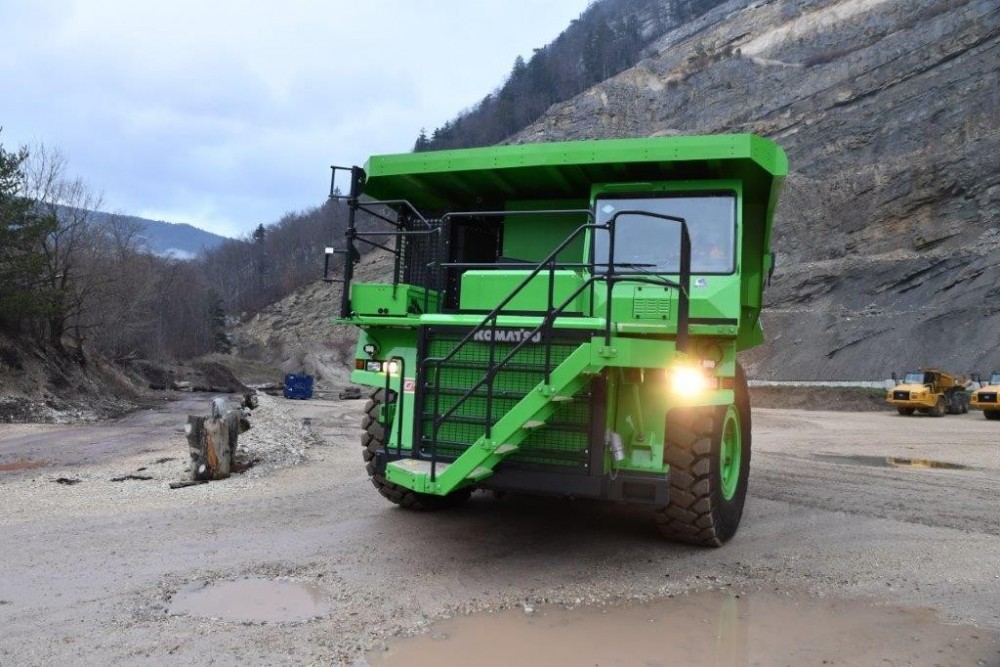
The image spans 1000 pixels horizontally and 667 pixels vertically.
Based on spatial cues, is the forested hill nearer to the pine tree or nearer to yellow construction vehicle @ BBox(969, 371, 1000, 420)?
the pine tree

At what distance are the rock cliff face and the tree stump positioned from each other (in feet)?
101

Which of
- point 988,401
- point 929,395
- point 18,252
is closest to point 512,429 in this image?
point 988,401

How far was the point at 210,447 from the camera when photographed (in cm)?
912

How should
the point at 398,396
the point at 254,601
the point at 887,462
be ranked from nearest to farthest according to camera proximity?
the point at 254,601
the point at 398,396
the point at 887,462

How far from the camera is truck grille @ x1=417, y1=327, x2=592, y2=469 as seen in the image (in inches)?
217

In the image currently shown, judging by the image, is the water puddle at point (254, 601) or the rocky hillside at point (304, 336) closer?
the water puddle at point (254, 601)

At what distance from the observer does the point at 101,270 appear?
36.1 meters

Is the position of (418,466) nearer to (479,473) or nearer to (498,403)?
(479,473)

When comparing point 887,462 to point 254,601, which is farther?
point 887,462

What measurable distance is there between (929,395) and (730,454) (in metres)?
22.7

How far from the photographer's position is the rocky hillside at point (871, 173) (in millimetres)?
34750

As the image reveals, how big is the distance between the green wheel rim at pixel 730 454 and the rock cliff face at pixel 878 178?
1163 inches

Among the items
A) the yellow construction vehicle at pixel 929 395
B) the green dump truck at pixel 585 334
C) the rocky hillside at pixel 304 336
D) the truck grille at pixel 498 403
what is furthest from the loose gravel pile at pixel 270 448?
the rocky hillside at pixel 304 336

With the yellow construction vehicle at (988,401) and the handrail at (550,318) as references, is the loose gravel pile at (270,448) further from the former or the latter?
the yellow construction vehicle at (988,401)
